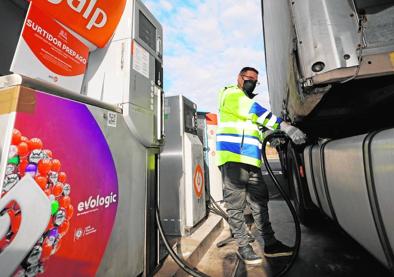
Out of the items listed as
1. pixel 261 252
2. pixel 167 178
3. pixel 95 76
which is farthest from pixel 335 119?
pixel 95 76

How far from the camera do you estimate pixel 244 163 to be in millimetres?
2369

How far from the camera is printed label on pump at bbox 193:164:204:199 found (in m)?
3.09

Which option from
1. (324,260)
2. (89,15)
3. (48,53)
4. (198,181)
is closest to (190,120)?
(198,181)

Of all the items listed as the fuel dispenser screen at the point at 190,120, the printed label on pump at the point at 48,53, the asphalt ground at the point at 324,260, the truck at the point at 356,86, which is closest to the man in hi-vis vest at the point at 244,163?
the asphalt ground at the point at 324,260

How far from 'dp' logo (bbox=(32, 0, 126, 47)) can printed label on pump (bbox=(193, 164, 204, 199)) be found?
1.94 m

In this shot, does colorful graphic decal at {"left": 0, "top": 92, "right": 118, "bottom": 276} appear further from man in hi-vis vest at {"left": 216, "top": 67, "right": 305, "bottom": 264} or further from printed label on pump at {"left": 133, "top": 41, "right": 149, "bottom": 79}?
man in hi-vis vest at {"left": 216, "top": 67, "right": 305, "bottom": 264}

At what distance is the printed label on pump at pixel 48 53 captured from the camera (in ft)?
4.25

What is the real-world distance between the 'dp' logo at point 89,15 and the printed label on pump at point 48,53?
6 centimetres

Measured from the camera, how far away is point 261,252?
2.48 metres

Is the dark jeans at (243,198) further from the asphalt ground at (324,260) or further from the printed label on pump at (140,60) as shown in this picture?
the printed label on pump at (140,60)

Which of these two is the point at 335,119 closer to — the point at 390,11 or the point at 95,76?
the point at 390,11

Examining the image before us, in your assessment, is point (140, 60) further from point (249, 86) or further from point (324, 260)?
point (324, 260)

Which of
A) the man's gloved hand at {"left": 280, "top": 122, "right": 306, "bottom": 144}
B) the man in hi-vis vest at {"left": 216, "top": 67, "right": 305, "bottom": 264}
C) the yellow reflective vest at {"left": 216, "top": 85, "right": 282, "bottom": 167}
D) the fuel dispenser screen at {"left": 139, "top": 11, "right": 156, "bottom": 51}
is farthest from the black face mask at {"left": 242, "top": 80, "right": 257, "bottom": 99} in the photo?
the fuel dispenser screen at {"left": 139, "top": 11, "right": 156, "bottom": 51}

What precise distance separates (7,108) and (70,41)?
84cm
